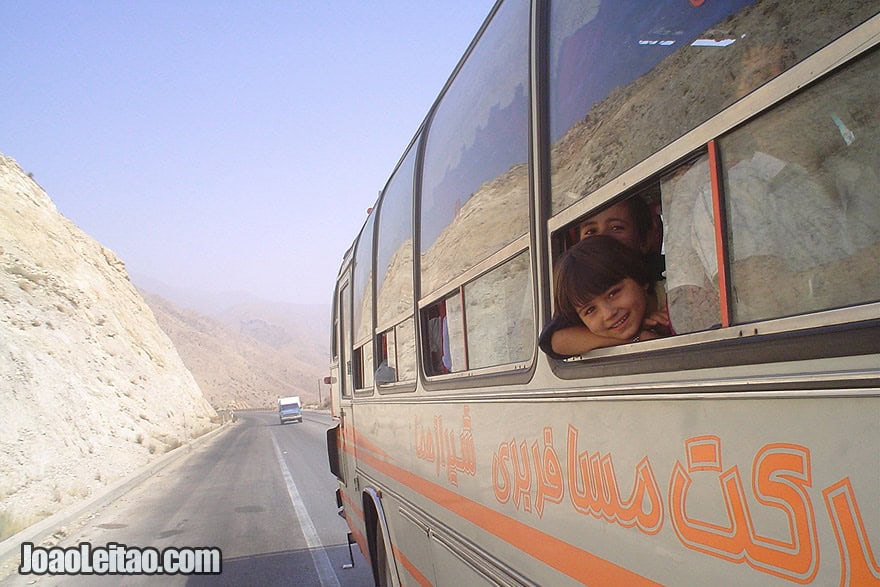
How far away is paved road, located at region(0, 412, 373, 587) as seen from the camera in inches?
320

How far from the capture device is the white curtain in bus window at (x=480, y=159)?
2.77m

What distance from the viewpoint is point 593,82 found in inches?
87.4

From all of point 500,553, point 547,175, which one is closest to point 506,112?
point 547,175

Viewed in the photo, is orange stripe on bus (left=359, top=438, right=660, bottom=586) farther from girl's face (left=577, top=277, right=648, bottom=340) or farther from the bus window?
the bus window

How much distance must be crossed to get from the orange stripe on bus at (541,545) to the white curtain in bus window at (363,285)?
2508mm

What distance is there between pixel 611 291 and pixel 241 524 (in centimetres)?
1028

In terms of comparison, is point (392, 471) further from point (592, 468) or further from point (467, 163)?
point (592, 468)

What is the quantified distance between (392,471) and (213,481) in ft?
Result: 43.1

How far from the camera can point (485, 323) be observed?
10.5 feet

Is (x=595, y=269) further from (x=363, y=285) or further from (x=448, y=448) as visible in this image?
(x=363, y=285)

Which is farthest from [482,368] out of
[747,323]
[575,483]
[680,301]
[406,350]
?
A: [747,323]

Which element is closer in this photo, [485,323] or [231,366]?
[485,323]

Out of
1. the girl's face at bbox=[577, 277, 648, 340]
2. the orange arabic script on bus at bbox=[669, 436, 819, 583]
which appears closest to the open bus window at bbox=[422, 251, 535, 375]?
the girl's face at bbox=[577, 277, 648, 340]

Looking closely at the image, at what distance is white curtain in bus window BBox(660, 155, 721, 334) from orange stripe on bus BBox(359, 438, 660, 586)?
0.66 m
